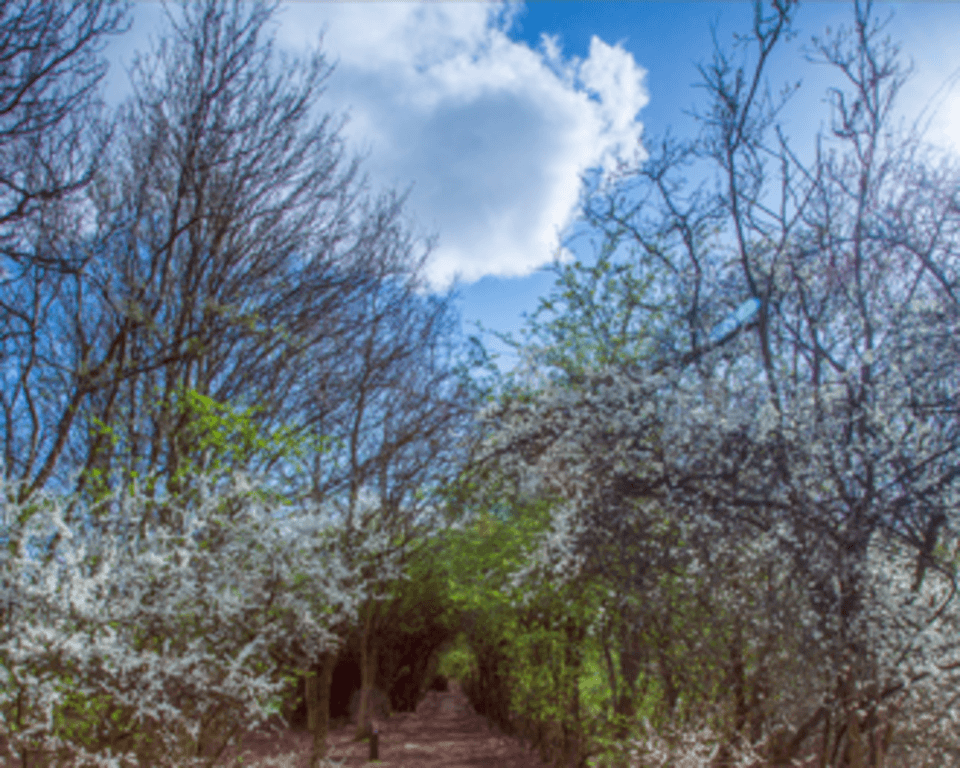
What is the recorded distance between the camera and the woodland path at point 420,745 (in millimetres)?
12008

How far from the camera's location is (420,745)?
47.8 feet

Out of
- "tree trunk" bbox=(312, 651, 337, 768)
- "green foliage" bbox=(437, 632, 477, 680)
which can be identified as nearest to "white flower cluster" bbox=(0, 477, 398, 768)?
"tree trunk" bbox=(312, 651, 337, 768)

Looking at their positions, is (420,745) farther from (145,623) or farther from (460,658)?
(145,623)

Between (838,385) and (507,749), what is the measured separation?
1160cm

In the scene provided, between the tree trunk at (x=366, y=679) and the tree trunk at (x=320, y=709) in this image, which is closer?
the tree trunk at (x=320, y=709)

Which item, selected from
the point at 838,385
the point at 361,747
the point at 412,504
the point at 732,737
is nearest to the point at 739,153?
the point at 838,385

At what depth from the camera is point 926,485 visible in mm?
3873

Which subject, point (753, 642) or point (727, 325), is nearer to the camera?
point (753, 642)

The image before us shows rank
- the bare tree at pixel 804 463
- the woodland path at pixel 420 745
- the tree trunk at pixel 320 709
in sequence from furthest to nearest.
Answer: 1. the woodland path at pixel 420 745
2. the tree trunk at pixel 320 709
3. the bare tree at pixel 804 463

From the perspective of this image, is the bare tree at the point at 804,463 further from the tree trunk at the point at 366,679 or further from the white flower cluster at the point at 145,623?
the tree trunk at the point at 366,679

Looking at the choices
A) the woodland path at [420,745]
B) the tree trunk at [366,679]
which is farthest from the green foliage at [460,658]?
the tree trunk at [366,679]

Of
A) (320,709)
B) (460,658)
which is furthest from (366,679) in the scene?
(460,658)

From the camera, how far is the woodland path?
1201cm

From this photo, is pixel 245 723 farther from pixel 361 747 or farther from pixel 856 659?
pixel 361 747
